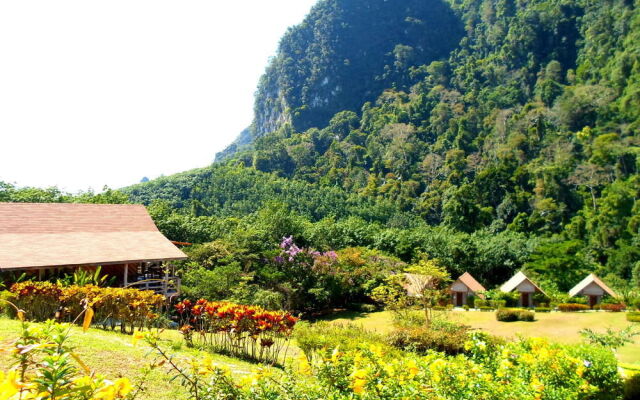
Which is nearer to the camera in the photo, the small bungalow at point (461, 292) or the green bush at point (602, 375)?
the green bush at point (602, 375)

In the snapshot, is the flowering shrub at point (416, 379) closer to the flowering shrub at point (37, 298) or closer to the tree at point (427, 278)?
the flowering shrub at point (37, 298)

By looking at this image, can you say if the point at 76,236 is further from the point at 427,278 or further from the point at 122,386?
the point at 122,386

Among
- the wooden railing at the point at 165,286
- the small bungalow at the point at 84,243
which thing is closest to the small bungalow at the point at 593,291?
the wooden railing at the point at 165,286

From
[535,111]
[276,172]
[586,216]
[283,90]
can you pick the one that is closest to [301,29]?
[283,90]

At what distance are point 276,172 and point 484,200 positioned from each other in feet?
98.2

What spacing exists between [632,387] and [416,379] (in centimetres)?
565

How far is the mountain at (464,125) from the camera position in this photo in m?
44.7

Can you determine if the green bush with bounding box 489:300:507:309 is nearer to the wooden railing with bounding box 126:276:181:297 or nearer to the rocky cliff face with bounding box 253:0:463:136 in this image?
the wooden railing with bounding box 126:276:181:297

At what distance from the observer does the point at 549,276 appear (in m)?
28.1

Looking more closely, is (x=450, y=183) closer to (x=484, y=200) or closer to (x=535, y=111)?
(x=484, y=200)

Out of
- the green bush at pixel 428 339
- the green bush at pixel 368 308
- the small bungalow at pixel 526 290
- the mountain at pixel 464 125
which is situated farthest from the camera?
the mountain at pixel 464 125

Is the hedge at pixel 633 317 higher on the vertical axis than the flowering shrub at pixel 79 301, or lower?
lower

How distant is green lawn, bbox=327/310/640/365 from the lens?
57.1 ft

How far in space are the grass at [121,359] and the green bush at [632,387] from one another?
5752 mm
